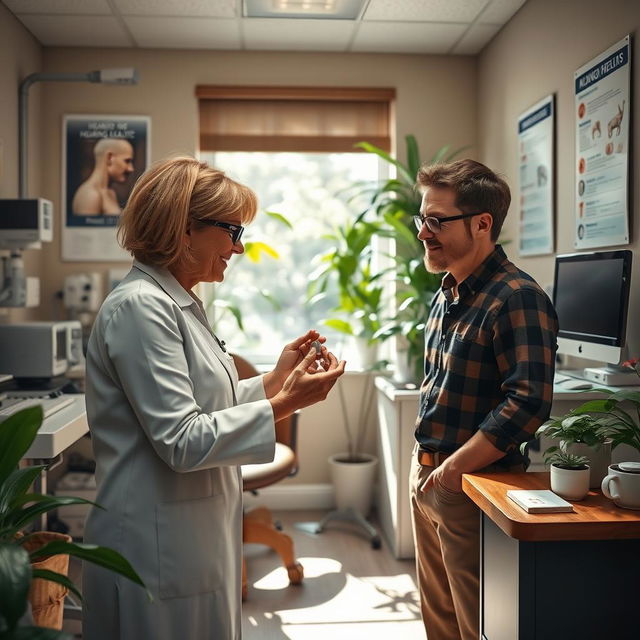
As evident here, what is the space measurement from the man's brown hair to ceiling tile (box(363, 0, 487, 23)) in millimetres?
1868

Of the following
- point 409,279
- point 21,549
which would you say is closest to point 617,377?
point 409,279

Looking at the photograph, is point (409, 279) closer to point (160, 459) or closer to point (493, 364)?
point (493, 364)

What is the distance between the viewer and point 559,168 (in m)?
3.19

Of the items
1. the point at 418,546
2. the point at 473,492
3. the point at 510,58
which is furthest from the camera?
the point at 510,58

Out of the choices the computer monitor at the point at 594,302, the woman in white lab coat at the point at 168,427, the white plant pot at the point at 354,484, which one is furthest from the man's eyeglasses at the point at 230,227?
the white plant pot at the point at 354,484

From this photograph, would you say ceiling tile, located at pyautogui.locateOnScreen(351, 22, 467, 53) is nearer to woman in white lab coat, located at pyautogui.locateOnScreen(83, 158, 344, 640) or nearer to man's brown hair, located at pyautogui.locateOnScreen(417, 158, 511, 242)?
man's brown hair, located at pyautogui.locateOnScreen(417, 158, 511, 242)

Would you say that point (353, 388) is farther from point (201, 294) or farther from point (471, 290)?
point (471, 290)

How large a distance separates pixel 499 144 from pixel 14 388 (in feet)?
8.89

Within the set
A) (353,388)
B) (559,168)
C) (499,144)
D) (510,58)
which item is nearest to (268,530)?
(353,388)

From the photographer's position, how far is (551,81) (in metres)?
3.26

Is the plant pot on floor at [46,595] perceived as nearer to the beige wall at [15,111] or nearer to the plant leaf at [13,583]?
the plant leaf at [13,583]

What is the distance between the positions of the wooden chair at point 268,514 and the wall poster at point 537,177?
1.43 meters

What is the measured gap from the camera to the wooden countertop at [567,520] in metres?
1.47

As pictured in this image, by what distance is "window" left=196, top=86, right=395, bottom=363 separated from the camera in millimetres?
4293
